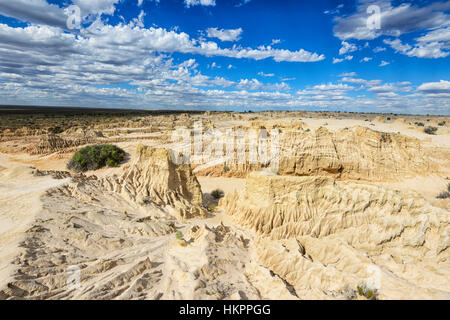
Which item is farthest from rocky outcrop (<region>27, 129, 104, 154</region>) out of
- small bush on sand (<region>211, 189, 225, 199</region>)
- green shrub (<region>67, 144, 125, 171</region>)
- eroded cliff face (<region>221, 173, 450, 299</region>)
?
eroded cliff face (<region>221, 173, 450, 299</region>)

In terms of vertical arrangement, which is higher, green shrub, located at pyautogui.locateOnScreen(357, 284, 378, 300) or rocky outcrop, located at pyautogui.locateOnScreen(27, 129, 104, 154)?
green shrub, located at pyautogui.locateOnScreen(357, 284, 378, 300)

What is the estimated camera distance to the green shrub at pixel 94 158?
2400 cm

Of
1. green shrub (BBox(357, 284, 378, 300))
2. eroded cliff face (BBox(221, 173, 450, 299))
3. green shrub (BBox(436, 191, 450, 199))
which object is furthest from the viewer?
green shrub (BBox(436, 191, 450, 199))

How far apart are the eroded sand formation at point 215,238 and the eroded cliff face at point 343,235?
36mm

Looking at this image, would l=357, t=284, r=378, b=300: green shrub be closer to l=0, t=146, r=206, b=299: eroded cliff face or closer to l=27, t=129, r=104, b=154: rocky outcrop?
l=0, t=146, r=206, b=299: eroded cliff face

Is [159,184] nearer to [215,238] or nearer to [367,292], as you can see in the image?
[215,238]

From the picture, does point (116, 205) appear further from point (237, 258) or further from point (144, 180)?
point (237, 258)

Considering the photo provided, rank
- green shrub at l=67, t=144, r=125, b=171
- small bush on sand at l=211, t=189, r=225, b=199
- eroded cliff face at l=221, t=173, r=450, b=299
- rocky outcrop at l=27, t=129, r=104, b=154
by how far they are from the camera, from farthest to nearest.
→ rocky outcrop at l=27, t=129, r=104, b=154
green shrub at l=67, t=144, r=125, b=171
small bush on sand at l=211, t=189, r=225, b=199
eroded cliff face at l=221, t=173, r=450, b=299

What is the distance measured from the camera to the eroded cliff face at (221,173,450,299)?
6.40 metres

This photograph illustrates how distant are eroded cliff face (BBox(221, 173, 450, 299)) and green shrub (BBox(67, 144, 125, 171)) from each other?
17658 millimetres

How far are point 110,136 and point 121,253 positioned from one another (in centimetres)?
3460

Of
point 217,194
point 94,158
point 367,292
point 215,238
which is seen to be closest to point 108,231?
point 215,238

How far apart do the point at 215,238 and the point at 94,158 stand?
65.9 ft

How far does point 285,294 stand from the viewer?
224 inches
